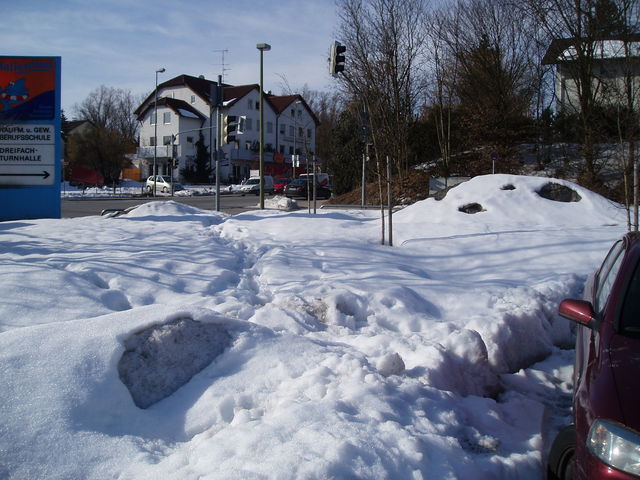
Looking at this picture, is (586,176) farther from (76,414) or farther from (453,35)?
(76,414)

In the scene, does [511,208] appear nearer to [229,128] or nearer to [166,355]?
[166,355]

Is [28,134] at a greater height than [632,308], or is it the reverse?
[28,134]

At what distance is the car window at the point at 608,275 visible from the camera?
12.7ft

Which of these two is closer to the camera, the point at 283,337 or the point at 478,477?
the point at 478,477

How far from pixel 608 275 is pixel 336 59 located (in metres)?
8.89

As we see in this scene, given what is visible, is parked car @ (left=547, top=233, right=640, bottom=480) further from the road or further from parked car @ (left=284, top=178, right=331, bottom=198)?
parked car @ (left=284, top=178, right=331, bottom=198)

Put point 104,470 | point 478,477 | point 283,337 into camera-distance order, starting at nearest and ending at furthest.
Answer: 1. point 104,470
2. point 478,477
3. point 283,337

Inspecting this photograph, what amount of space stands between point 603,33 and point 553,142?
7929 mm

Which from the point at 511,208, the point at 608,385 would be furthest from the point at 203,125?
the point at 608,385

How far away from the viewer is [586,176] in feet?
72.1

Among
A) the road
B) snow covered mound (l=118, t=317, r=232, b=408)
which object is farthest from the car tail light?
the road

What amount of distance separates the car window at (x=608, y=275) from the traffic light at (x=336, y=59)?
832 centimetres

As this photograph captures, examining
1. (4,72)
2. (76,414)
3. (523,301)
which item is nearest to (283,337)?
(76,414)

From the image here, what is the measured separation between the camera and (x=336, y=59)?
11867mm
